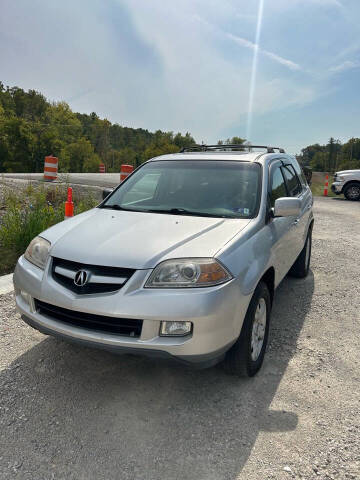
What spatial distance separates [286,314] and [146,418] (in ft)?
7.18

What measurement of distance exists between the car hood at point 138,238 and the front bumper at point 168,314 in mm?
194

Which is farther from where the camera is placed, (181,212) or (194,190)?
(194,190)

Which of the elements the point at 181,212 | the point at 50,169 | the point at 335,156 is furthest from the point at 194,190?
the point at 335,156

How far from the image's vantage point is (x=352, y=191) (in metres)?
16.0

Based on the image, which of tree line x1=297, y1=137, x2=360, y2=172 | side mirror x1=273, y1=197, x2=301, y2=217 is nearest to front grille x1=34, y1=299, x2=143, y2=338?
side mirror x1=273, y1=197, x2=301, y2=217

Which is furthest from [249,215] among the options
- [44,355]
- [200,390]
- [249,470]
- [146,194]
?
[44,355]

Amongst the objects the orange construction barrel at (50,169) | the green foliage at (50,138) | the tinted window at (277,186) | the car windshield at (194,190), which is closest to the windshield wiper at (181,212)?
the car windshield at (194,190)

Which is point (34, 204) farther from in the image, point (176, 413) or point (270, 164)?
point (176, 413)

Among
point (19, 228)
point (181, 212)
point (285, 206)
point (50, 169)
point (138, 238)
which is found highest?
point (50, 169)

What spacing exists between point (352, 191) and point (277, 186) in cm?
1396

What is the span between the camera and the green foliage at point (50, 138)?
55.1 metres

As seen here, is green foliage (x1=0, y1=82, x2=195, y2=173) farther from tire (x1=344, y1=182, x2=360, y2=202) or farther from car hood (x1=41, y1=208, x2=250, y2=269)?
car hood (x1=41, y1=208, x2=250, y2=269)

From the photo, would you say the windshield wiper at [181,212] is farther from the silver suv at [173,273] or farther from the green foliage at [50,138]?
the green foliage at [50,138]

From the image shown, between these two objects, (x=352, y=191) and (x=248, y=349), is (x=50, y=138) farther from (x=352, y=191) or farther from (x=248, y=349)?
(x=248, y=349)
